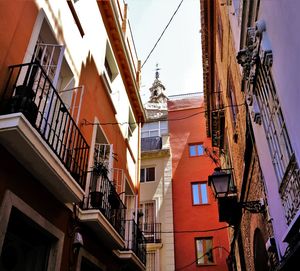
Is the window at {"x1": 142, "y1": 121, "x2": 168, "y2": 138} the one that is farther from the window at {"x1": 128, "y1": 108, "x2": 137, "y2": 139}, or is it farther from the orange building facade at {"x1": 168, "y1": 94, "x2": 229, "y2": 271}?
the window at {"x1": 128, "y1": 108, "x2": 137, "y2": 139}

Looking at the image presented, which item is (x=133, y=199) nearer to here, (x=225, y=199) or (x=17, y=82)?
(x=225, y=199)

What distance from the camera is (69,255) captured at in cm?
638

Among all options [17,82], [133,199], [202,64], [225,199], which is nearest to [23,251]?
[17,82]

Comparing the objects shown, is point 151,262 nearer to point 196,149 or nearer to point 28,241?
point 196,149

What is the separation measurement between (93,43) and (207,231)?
40.7ft

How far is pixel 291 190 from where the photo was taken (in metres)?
4.48

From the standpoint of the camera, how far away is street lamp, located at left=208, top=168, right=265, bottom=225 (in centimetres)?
695

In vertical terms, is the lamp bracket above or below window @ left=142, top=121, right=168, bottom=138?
below

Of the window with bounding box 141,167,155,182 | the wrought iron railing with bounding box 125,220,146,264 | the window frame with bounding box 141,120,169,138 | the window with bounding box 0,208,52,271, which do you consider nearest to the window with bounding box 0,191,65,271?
the window with bounding box 0,208,52,271

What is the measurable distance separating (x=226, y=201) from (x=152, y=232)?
10.2 m

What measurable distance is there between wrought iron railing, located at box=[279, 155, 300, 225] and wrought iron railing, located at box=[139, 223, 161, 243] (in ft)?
45.7

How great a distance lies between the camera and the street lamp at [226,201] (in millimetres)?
6952

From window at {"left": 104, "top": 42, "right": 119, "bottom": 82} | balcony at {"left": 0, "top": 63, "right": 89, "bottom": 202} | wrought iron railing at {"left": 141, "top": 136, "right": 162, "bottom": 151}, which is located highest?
wrought iron railing at {"left": 141, "top": 136, "right": 162, "bottom": 151}

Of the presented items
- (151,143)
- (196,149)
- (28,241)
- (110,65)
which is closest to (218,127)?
(110,65)
